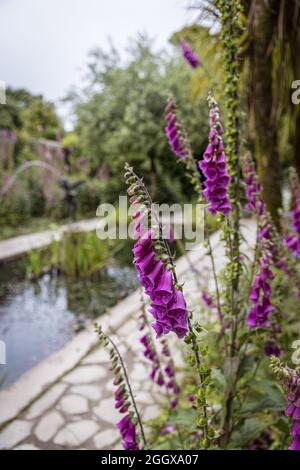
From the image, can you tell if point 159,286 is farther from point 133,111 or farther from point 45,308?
point 133,111

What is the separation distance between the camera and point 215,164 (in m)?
1.07

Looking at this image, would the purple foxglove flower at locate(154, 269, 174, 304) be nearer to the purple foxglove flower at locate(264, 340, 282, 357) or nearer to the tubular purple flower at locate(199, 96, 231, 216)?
the tubular purple flower at locate(199, 96, 231, 216)

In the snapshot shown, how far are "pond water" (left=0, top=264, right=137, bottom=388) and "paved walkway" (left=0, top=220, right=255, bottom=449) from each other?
0.40m

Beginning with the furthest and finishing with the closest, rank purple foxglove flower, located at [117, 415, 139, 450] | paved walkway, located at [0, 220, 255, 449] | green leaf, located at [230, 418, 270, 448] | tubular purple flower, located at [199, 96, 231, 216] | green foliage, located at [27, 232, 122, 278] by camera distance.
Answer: green foliage, located at [27, 232, 122, 278], paved walkway, located at [0, 220, 255, 449], green leaf, located at [230, 418, 270, 448], purple foxglove flower, located at [117, 415, 139, 450], tubular purple flower, located at [199, 96, 231, 216]

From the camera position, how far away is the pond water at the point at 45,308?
3199 mm

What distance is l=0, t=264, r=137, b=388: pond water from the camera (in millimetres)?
3199

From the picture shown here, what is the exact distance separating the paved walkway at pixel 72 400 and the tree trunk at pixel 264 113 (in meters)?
0.41

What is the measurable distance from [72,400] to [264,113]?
2.14 metres

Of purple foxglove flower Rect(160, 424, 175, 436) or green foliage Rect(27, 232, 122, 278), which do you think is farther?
green foliage Rect(27, 232, 122, 278)

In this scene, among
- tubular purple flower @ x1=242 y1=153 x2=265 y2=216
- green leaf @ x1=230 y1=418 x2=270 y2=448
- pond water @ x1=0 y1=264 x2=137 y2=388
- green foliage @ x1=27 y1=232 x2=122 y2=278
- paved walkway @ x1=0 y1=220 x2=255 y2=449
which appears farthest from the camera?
green foliage @ x1=27 y1=232 x2=122 y2=278

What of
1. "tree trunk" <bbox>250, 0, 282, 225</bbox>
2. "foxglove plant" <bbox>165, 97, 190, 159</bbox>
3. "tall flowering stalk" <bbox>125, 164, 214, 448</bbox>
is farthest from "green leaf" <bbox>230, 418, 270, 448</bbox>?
"tree trunk" <bbox>250, 0, 282, 225</bbox>

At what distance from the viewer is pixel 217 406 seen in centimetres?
205

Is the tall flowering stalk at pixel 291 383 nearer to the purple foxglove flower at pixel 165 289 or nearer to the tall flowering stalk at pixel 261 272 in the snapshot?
the purple foxglove flower at pixel 165 289

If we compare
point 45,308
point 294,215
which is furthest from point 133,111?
point 294,215
